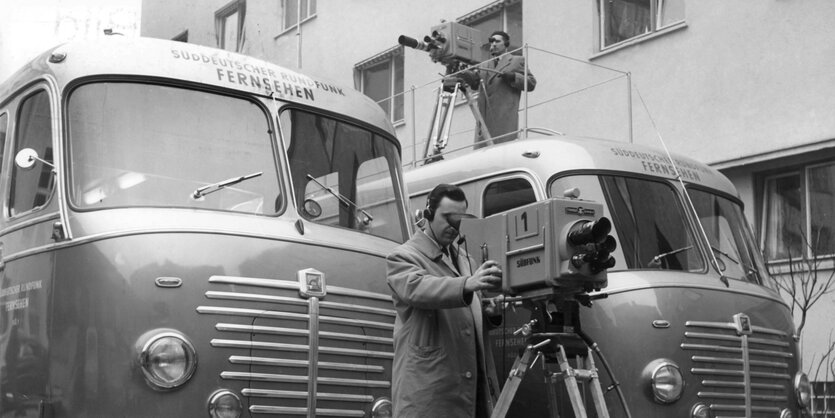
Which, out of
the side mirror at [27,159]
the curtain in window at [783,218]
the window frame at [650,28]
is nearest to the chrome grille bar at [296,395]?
the side mirror at [27,159]

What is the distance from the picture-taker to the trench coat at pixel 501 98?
1051cm

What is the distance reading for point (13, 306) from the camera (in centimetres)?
655

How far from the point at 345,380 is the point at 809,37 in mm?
7979

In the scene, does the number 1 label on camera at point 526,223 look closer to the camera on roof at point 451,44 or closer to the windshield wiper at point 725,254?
the windshield wiper at point 725,254

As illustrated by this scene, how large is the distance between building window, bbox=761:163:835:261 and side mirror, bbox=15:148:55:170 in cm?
821

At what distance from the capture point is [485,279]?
527 cm

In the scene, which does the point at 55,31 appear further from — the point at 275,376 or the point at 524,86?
the point at 275,376

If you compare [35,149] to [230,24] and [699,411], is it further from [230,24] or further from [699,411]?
[230,24]

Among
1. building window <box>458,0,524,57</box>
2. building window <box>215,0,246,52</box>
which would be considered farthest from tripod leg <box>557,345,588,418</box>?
building window <box>215,0,246,52</box>

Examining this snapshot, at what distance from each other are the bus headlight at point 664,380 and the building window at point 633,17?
24.5 ft

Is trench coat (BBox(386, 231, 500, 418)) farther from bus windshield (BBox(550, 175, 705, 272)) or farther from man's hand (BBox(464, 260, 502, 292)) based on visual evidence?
bus windshield (BBox(550, 175, 705, 272))

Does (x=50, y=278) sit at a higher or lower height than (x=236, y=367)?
higher

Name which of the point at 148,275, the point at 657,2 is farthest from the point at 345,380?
the point at 657,2

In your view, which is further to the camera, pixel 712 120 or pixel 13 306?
pixel 712 120
